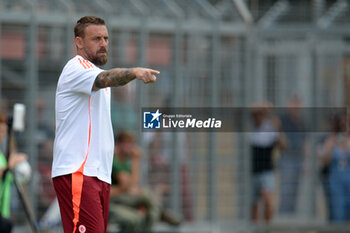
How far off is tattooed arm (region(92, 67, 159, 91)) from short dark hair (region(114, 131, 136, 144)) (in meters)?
4.41

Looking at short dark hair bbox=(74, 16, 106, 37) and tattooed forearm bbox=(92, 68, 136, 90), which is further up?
short dark hair bbox=(74, 16, 106, 37)

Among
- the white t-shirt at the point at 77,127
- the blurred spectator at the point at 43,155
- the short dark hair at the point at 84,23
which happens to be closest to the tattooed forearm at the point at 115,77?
the white t-shirt at the point at 77,127

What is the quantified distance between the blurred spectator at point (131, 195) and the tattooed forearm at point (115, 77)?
4567mm

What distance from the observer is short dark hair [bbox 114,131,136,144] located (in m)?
9.77

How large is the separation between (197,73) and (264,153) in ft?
4.98

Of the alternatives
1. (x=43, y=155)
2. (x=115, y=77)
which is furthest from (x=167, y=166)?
(x=115, y=77)

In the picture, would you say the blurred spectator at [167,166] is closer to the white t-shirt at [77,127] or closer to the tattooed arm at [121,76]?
the white t-shirt at [77,127]

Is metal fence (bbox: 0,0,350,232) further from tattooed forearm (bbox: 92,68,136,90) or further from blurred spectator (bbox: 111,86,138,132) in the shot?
tattooed forearm (bbox: 92,68,136,90)

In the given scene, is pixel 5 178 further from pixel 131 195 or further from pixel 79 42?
pixel 79 42

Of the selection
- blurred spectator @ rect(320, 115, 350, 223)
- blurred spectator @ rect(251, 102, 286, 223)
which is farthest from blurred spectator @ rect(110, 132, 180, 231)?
blurred spectator @ rect(320, 115, 350, 223)

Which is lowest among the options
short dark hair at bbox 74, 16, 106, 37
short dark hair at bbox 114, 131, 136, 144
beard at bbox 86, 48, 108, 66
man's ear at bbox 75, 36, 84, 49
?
short dark hair at bbox 114, 131, 136, 144

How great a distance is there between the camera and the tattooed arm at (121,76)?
5.05 m

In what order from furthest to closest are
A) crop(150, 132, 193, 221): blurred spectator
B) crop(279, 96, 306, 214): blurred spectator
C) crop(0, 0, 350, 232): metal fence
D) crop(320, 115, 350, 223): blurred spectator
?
1. crop(320, 115, 350, 223): blurred spectator
2. crop(279, 96, 306, 214): blurred spectator
3. crop(150, 132, 193, 221): blurred spectator
4. crop(0, 0, 350, 232): metal fence

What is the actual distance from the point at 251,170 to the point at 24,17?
3.38m
